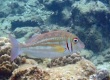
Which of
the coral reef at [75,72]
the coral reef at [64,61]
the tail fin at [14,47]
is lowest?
the coral reef at [75,72]

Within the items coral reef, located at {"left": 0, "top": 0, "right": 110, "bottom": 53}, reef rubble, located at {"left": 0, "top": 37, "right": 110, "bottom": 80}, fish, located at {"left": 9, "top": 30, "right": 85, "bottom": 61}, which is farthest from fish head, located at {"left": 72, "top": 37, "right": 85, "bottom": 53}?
coral reef, located at {"left": 0, "top": 0, "right": 110, "bottom": 53}

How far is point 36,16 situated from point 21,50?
39.3 feet

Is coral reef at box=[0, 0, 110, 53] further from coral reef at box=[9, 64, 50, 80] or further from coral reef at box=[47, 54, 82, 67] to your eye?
coral reef at box=[9, 64, 50, 80]

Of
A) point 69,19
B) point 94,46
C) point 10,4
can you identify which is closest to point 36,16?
point 69,19

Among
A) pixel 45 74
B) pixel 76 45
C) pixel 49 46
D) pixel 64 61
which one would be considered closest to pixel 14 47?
pixel 49 46

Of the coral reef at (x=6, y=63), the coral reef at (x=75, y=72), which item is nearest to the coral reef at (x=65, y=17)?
the coral reef at (x=75, y=72)

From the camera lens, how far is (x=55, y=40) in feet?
9.46

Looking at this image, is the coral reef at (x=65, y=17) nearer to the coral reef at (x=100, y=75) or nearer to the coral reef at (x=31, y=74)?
the coral reef at (x=100, y=75)

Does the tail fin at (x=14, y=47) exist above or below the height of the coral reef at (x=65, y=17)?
below

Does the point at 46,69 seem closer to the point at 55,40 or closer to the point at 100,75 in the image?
the point at 100,75

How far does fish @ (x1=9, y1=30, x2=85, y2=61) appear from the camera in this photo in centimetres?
279

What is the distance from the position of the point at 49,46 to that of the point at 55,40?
0.40ft

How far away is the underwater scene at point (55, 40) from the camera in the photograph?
9.44 feet

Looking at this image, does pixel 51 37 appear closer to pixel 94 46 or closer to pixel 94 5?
pixel 94 46
